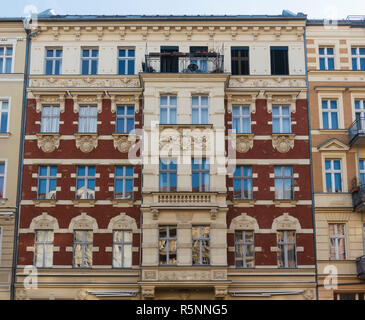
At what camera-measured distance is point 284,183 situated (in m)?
25.4

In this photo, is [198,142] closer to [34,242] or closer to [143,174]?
[143,174]

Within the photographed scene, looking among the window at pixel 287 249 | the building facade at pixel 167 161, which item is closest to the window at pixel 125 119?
the building facade at pixel 167 161

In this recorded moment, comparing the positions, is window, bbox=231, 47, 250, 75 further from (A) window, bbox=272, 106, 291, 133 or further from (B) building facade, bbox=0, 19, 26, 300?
(B) building facade, bbox=0, 19, 26, 300

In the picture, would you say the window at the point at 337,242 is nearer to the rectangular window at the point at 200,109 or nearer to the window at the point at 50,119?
the rectangular window at the point at 200,109

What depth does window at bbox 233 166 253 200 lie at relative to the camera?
990 inches

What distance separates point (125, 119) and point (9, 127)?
18.2ft

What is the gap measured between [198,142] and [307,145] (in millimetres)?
5242

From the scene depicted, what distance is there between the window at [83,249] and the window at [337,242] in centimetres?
1090

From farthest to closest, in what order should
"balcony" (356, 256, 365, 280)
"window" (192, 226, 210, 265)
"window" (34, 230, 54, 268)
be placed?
"window" (34, 230, 54, 268), "window" (192, 226, 210, 265), "balcony" (356, 256, 365, 280)

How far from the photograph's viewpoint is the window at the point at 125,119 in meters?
25.9

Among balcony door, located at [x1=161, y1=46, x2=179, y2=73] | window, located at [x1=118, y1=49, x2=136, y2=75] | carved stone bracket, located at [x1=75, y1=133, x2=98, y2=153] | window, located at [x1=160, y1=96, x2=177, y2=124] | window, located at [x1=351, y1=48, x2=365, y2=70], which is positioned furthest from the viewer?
window, located at [x1=351, y1=48, x2=365, y2=70]

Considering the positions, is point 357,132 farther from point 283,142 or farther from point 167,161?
point 167,161

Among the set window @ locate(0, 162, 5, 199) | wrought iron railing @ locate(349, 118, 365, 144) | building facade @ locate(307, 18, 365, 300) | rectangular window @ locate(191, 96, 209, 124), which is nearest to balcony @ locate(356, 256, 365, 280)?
building facade @ locate(307, 18, 365, 300)

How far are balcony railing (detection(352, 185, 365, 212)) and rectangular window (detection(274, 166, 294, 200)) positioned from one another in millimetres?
2779
